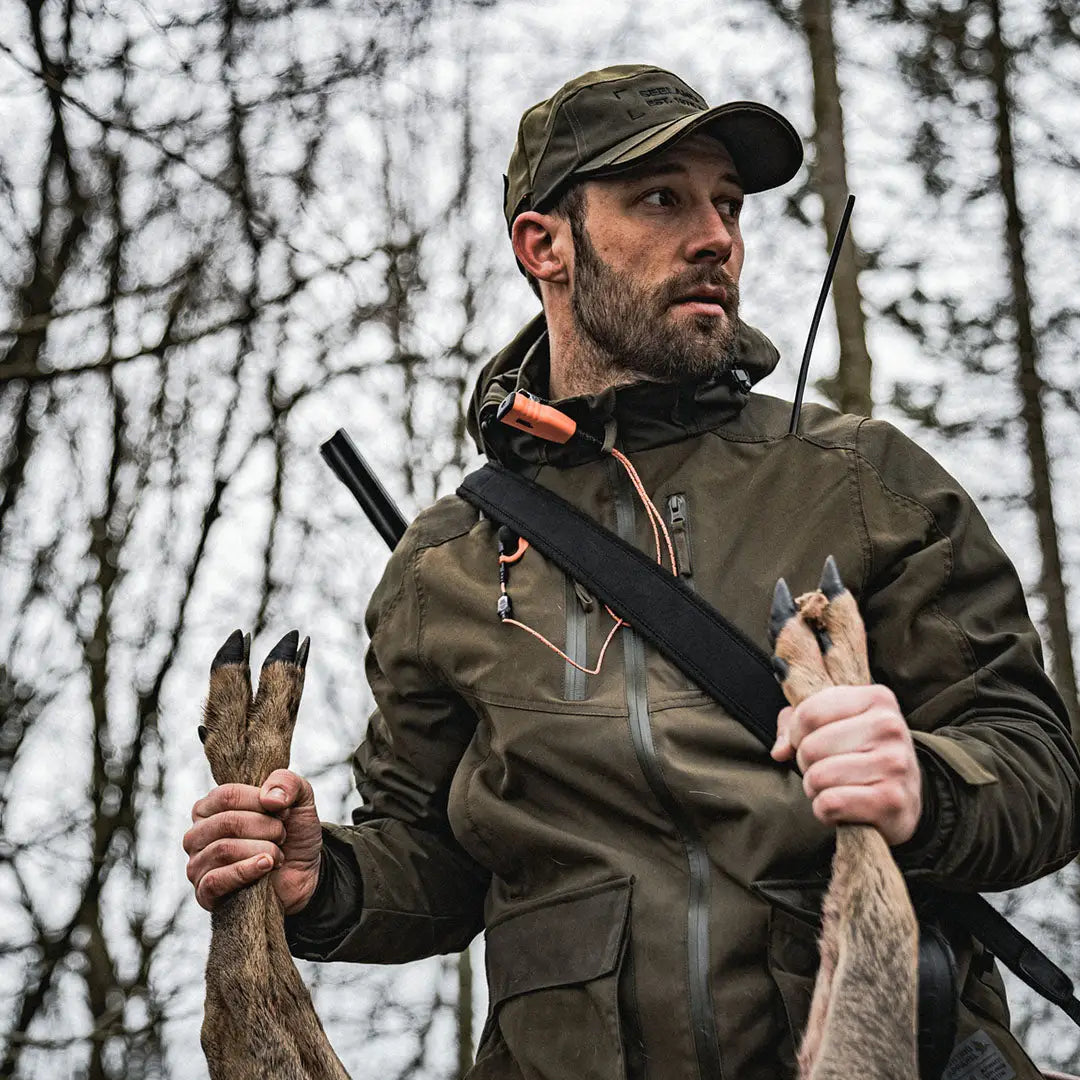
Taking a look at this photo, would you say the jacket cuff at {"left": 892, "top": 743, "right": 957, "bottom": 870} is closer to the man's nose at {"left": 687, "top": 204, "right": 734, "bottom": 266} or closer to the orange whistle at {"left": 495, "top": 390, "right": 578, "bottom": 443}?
the orange whistle at {"left": 495, "top": 390, "right": 578, "bottom": 443}

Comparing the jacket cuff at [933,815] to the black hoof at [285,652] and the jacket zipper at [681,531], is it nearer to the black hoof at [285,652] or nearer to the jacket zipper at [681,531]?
the jacket zipper at [681,531]

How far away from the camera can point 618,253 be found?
12.2 feet

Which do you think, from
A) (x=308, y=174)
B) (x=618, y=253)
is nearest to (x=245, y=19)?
(x=308, y=174)

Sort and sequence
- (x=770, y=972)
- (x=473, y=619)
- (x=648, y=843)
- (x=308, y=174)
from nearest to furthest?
1. (x=770, y=972)
2. (x=648, y=843)
3. (x=473, y=619)
4. (x=308, y=174)

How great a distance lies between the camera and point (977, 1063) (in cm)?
282

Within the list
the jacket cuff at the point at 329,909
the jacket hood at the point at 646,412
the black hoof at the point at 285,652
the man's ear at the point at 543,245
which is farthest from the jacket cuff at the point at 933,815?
the man's ear at the point at 543,245

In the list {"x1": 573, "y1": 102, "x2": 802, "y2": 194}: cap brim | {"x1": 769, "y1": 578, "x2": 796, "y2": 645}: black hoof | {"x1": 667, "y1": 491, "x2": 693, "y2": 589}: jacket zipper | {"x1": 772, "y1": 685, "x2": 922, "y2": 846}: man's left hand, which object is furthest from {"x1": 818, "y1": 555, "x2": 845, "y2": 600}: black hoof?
{"x1": 573, "y1": 102, "x2": 802, "y2": 194}: cap brim

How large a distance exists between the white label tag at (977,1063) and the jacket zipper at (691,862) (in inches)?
18.2

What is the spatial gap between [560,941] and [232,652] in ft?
3.64

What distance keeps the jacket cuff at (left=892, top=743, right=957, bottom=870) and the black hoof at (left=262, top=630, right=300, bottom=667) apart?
1.61 metres

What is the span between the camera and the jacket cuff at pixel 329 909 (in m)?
3.52

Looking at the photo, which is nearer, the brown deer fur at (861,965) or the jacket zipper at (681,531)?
the brown deer fur at (861,965)

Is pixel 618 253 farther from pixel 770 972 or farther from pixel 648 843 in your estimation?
pixel 770 972

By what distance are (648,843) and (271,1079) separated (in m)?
1.03
